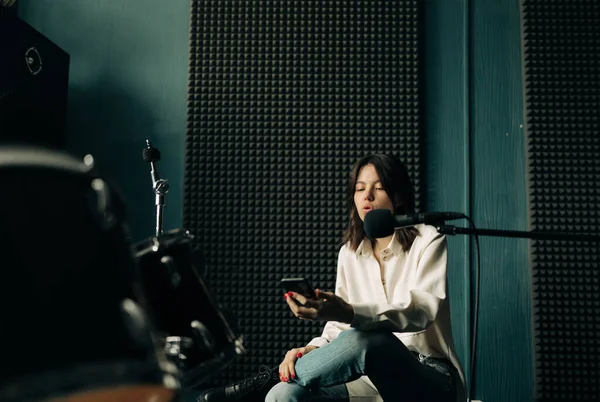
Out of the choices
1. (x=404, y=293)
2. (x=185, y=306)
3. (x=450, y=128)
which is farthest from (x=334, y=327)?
(x=450, y=128)

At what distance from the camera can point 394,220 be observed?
1.52 m

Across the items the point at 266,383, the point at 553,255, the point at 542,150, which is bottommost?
the point at 266,383

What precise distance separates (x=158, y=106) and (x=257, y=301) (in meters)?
1.14

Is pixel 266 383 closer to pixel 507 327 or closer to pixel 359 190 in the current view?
pixel 359 190

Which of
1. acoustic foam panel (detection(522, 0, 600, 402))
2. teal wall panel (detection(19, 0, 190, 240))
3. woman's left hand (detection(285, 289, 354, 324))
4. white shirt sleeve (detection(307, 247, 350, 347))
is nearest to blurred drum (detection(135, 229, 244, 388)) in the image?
woman's left hand (detection(285, 289, 354, 324))

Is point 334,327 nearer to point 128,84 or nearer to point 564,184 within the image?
point 564,184

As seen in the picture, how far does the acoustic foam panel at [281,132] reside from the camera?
3002mm

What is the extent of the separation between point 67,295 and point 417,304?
1.15m

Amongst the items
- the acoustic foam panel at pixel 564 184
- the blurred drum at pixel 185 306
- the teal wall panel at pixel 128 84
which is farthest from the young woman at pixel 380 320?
the teal wall panel at pixel 128 84

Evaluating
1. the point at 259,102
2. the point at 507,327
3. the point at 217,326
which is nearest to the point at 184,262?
the point at 217,326

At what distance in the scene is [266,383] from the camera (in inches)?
92.5

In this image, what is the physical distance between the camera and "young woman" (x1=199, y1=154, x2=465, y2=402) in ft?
5.82

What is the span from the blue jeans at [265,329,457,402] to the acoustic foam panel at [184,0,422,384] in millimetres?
1062

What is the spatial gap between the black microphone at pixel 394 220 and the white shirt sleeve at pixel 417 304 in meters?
0.32
